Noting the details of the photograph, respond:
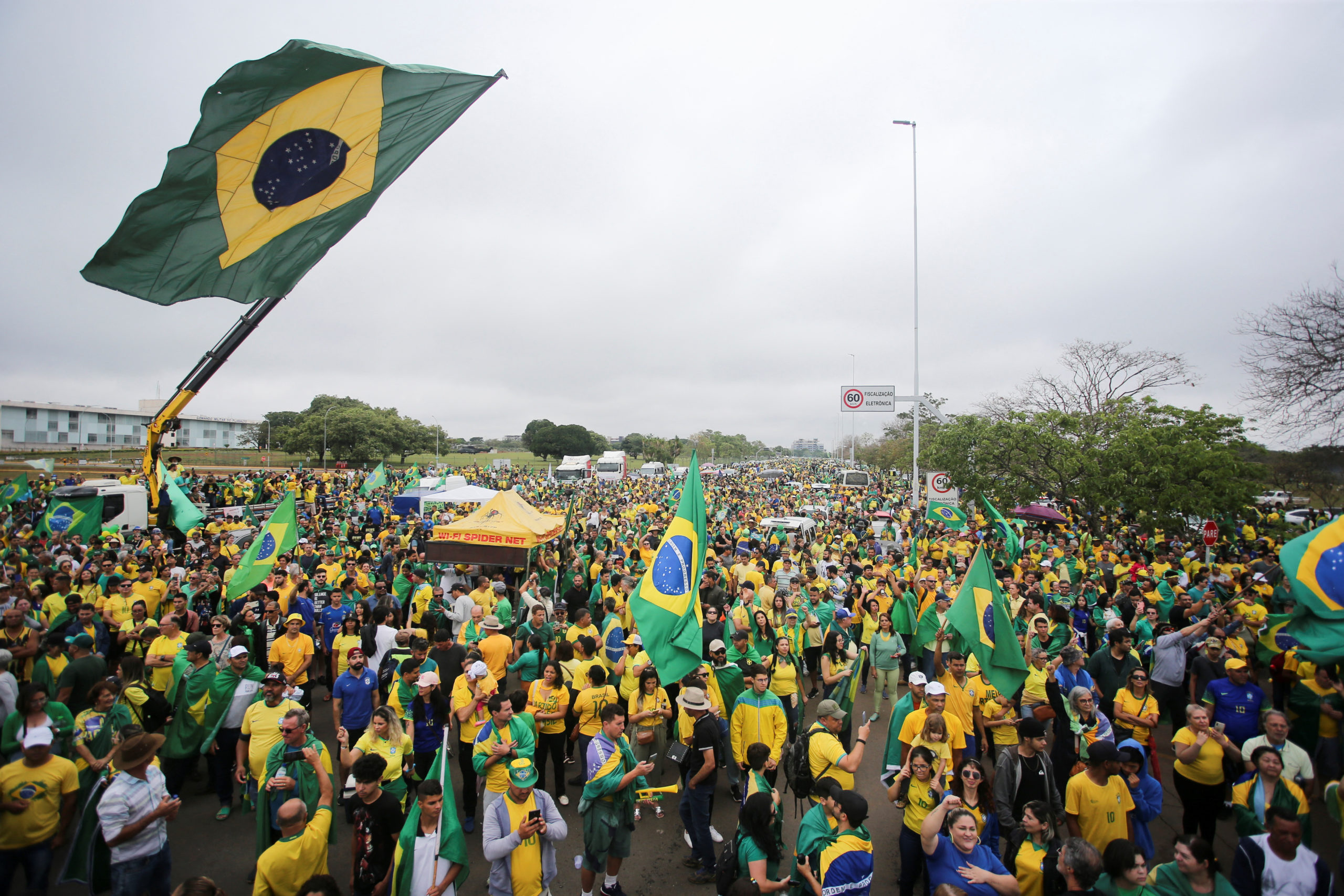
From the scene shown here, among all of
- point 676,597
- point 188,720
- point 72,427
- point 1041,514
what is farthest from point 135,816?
point 72,427

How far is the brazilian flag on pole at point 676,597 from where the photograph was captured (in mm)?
5613

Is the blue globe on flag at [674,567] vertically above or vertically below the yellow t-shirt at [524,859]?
above

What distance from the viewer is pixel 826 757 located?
Result: 14.6 ft

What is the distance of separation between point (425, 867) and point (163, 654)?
15.4 ft

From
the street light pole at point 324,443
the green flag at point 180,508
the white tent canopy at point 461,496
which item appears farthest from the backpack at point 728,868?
the street light pole at point 324,443

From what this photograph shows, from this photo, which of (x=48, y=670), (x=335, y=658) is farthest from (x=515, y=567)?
(x=48, y=670)

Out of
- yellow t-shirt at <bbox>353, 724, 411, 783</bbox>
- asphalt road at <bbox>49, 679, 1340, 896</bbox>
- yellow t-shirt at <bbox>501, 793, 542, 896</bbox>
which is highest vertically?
yellow t-shirt at <bbox>353, 724, 411, 783</bbox>

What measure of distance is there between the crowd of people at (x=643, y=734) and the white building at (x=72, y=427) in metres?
77.0

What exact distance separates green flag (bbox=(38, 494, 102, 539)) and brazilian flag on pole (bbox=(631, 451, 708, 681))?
1698 cm

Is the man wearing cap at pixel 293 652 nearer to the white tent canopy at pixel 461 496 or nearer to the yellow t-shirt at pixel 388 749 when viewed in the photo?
the yellow t-shirt at pixel 388 749

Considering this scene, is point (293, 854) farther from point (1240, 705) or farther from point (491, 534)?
point (491, 534)

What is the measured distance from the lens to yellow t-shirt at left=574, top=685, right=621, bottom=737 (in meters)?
5.74

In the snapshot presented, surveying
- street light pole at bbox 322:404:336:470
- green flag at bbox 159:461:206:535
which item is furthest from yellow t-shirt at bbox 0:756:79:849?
street light pole at bbox 322:404:336:470

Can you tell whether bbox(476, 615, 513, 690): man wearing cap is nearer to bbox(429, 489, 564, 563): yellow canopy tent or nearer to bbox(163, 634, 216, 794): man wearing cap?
bbox(163, 634, 216, 794): man wearing cap
